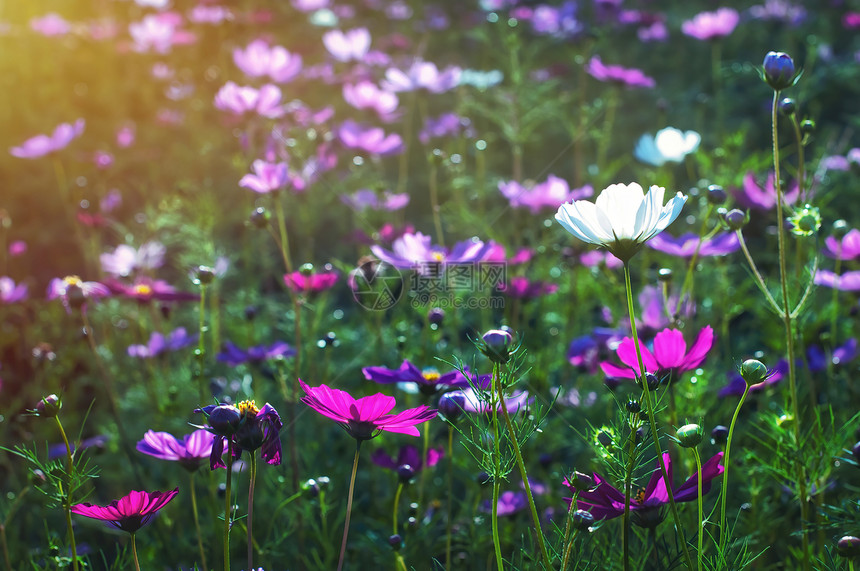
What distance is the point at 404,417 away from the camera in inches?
34.9

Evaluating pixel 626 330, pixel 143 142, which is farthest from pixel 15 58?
pixel 626 330

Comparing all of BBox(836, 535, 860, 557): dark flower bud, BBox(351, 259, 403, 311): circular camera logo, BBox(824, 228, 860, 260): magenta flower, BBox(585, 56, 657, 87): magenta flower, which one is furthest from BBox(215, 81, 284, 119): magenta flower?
BBox(836, 535, 860, 557): dark flower bud

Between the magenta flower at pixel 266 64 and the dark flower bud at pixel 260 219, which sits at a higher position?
the dark flower bud at pixel 260 219

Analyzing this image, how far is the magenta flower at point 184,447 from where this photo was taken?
3.36 feet

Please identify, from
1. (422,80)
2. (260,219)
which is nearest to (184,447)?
(260,219)

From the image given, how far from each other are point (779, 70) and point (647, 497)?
59cm

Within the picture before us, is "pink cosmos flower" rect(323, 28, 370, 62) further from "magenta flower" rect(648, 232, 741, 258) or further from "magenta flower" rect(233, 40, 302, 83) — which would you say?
"magenta flower" rect(648, 232, 741, 258)

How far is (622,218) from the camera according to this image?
82 cm

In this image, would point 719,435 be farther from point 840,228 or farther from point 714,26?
point 714,26

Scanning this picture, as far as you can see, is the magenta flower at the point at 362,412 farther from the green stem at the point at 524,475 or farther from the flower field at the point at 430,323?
the green stem at the point at 524,475

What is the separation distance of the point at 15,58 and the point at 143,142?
1468mm

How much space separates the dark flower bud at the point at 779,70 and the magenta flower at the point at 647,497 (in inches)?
19.7

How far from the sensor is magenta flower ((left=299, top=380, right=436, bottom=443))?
853 millimetres

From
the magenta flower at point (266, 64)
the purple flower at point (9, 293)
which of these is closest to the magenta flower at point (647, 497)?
the purple flower at point (9, 293)
